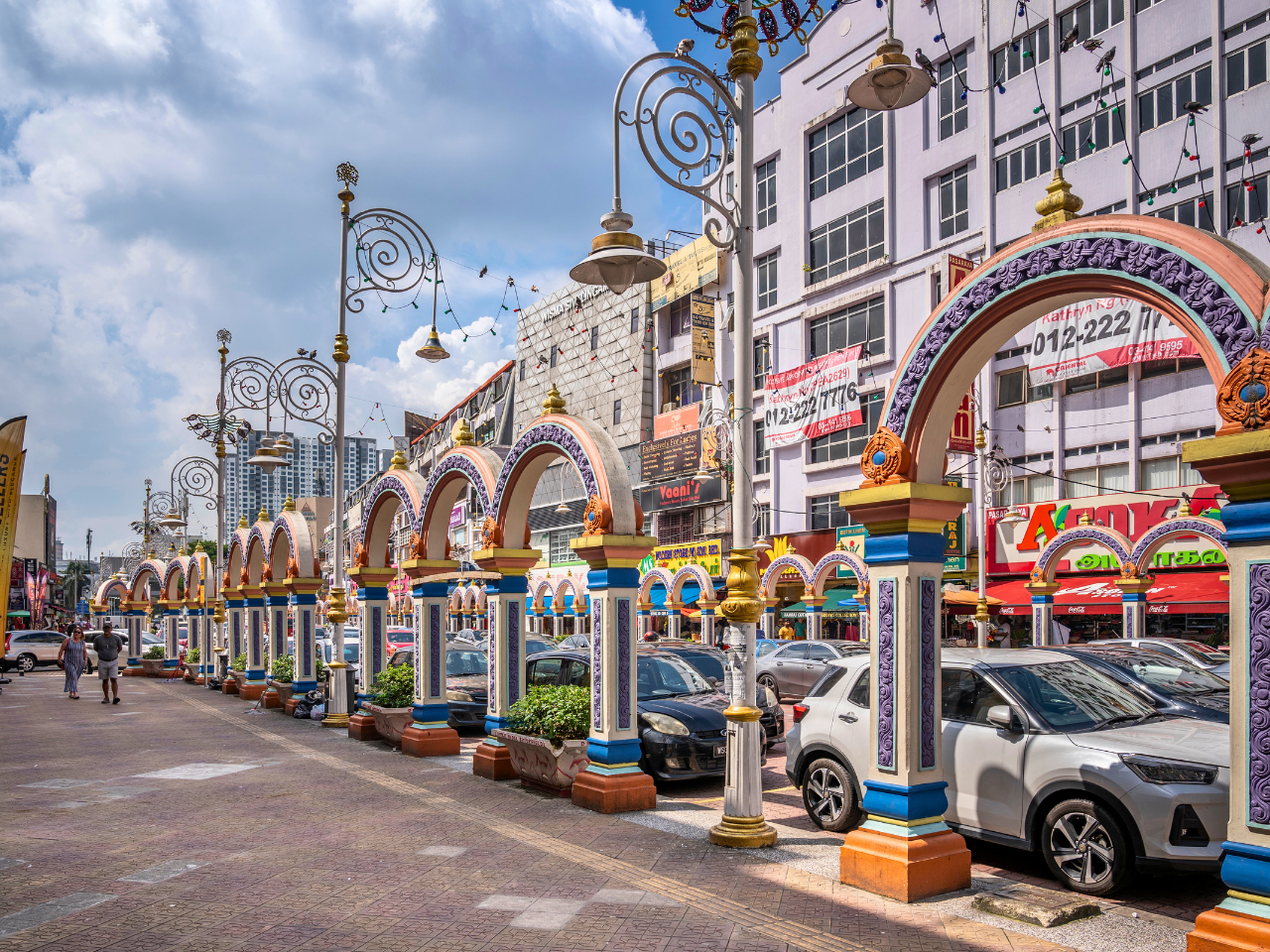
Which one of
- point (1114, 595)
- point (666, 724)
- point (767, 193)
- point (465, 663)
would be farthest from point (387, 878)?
point (767, 193)

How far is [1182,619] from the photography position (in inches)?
994

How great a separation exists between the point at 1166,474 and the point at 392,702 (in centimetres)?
2041

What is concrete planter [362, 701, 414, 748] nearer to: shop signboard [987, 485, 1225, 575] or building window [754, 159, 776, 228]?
shop signboard [987, 485, 1225, 575]

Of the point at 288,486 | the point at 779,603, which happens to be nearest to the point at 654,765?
the point at 779,603

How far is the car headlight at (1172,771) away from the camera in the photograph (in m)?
6.60

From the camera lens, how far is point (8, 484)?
618 inches

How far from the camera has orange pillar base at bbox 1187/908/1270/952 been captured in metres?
5.13

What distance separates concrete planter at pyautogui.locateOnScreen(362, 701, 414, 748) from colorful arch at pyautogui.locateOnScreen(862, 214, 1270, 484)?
31.8 ft

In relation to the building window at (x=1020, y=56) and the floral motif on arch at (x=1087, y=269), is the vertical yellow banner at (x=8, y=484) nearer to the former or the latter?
the floral motif on arch at (x=1087, y=269)

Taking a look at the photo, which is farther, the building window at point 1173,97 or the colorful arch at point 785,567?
the colorful arch at point 785,567

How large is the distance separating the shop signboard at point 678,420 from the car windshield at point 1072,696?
3261 cm

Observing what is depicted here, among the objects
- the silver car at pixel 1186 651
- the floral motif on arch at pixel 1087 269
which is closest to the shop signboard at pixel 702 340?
the silver car at pixel 1186 651

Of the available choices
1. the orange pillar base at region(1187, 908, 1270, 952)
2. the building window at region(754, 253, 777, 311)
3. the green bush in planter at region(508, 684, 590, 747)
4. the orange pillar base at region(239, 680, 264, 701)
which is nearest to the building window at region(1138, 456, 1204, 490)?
the building window at region(754, 253, 777, 311)

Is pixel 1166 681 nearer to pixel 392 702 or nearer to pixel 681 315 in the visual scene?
pixel 392 702
